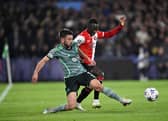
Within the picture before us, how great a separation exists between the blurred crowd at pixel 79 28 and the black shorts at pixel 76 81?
588 inches

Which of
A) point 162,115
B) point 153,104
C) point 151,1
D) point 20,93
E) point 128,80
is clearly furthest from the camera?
point 151,1

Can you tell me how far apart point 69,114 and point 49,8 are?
16.9m

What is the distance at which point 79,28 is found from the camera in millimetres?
29906

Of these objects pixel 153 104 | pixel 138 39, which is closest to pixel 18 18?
pixel 138 39

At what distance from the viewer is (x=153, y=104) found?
16672 mm

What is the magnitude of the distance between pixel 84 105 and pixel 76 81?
9.76 feet

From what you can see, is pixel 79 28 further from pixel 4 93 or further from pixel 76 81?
pixel 76 81

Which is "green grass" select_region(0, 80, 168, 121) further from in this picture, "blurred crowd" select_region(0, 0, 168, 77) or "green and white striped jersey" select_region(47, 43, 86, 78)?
"blurred crowd" select_region(0, 0, 168, 77)

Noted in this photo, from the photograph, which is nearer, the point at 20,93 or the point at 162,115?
the point at 162,115

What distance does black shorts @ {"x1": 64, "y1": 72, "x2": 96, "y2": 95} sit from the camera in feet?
46.4

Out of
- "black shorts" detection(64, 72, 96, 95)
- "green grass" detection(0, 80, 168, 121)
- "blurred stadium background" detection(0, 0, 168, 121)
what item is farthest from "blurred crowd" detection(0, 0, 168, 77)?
"black shorts" detection(64, 72, 96, 95)

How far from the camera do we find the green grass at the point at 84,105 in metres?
13.7

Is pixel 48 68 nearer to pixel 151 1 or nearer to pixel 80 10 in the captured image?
pixel 80 10

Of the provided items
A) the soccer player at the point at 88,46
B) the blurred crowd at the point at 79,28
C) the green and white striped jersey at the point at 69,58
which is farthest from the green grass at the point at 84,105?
the blurred crowd at the point at 79,28
